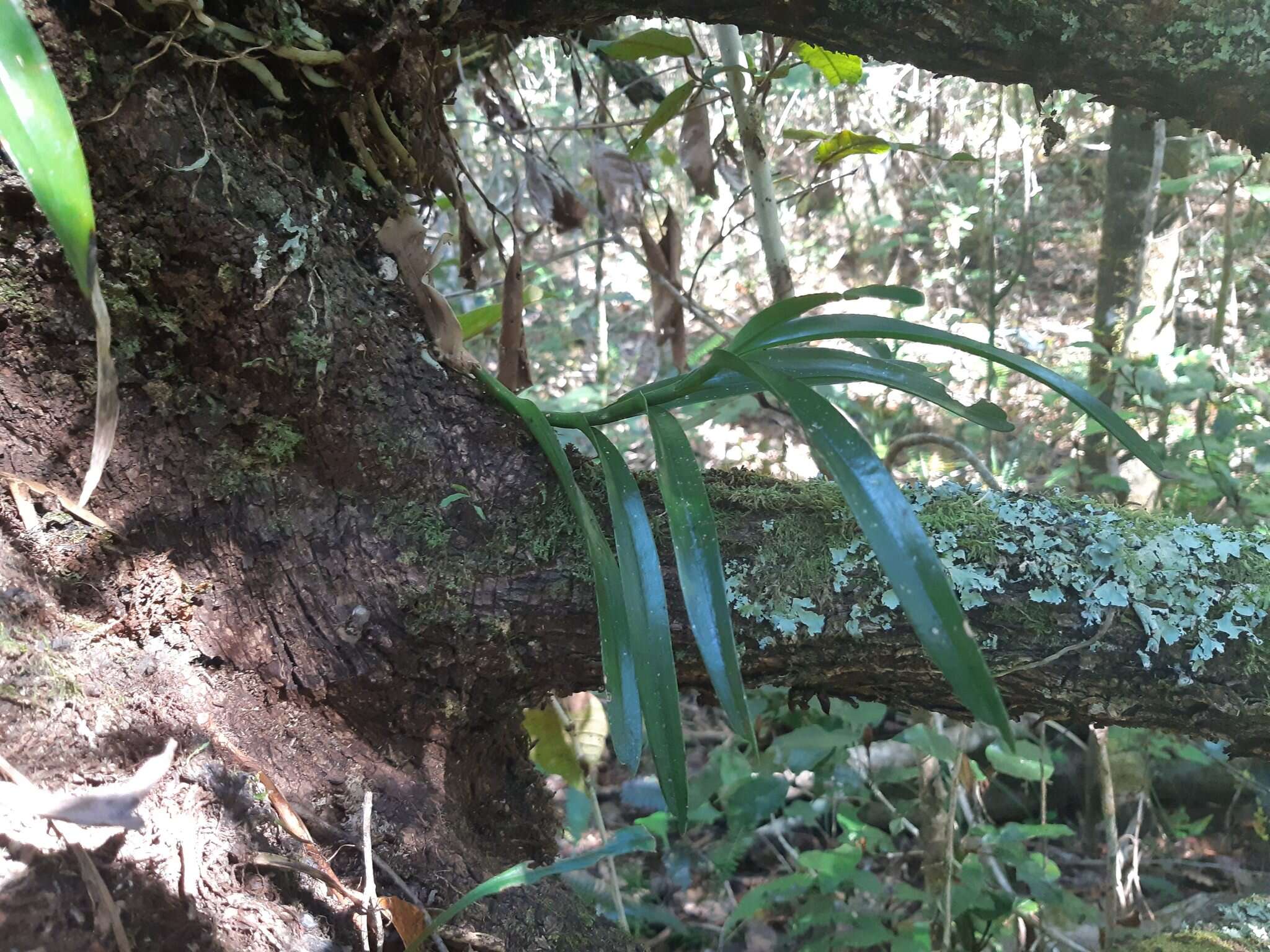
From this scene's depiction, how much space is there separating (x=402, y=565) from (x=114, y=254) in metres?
0.36

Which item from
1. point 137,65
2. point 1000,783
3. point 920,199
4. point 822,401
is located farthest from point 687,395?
point 920,199

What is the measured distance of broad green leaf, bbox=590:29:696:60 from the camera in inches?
47.1

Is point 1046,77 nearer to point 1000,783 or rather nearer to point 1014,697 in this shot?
point 1014,697

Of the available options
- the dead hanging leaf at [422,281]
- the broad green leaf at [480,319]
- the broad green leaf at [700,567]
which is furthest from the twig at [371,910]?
the broad green leaf at [480,319]

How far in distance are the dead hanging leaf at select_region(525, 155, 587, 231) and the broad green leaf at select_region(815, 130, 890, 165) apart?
0.43 meters

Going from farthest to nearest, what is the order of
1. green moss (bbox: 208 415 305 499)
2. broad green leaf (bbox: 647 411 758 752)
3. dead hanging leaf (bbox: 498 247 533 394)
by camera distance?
dead hanging leaf (bbox: 498 247 533 394) < green moss (bbox: 208 415 305 499) < broad green leaf (bbox: 647 411 758 752)

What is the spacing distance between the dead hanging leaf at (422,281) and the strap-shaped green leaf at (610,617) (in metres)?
0.12

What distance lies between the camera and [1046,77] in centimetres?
82

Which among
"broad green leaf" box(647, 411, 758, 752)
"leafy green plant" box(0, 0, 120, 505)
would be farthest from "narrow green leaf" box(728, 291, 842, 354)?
"leafy green plant" box(0, 0, 120, 505)

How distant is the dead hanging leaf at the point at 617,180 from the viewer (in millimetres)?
1469

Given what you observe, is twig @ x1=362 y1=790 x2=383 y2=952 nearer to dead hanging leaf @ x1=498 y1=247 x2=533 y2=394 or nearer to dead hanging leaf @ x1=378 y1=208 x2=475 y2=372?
dead hanging leaf @ x1=378 y1=208 x2=475 y2=372

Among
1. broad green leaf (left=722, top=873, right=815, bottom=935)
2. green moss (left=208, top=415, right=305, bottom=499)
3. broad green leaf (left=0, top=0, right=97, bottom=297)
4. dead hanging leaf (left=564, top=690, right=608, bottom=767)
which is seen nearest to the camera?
broad green leaf (left=0, top=0, right=97, bottom=297)

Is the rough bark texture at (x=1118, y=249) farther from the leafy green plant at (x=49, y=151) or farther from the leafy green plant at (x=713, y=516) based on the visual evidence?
the leafy green plant at (x=49, y=151)

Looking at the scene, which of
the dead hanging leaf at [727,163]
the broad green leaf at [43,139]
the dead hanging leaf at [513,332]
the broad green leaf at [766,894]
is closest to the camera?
the broad green leaf at [43,139]
